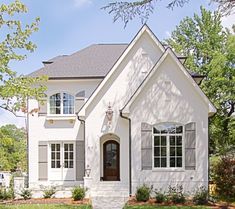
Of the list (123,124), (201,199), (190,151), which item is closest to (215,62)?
(123,124)

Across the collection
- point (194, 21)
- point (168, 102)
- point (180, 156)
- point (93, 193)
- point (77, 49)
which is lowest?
point (93, 193)

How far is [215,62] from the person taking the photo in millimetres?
28297

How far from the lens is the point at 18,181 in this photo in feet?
65.7

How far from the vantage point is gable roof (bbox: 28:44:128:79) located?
22.2 m

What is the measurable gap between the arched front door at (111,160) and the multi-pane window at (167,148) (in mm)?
3543

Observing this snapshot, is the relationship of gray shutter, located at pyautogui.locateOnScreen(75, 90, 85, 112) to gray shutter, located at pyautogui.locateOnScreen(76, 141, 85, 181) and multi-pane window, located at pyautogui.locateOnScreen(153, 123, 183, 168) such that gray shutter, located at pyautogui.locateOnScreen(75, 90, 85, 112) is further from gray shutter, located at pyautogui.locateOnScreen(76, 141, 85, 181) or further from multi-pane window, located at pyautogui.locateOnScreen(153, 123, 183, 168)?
multi-pane window, located at pyautogui.locateOnScreen(153, 123, 183, 168)

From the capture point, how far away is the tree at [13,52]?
12852 mm

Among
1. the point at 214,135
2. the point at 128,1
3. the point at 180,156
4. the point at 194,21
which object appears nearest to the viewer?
the point at 128,1

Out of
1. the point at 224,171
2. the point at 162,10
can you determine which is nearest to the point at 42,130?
the point at 224,171

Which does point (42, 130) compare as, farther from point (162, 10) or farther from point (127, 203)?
point (162, 10)

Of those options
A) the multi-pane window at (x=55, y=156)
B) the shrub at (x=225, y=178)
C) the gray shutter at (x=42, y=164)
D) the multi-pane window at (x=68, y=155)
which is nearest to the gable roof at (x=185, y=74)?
the shrub at (x=225, y=178)

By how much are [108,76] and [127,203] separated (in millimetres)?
6492

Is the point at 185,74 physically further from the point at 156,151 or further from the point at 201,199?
the point at 201,199

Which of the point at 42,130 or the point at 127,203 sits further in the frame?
the point at 42,130
